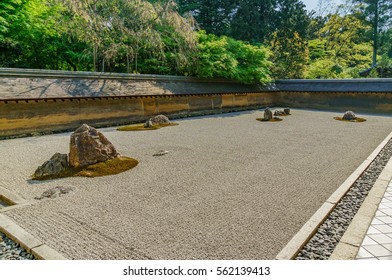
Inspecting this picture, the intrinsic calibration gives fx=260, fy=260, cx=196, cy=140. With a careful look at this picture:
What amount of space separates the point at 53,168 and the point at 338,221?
5.66 m

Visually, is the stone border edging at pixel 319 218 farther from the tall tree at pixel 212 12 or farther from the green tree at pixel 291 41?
the tall tree at pixel 212 12

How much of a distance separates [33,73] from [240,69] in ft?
42.0

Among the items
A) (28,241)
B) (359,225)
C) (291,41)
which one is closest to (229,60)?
(291,41)

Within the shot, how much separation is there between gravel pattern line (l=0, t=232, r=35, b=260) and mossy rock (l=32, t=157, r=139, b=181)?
243cm

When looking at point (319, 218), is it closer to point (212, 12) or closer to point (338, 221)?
point (338, 221)

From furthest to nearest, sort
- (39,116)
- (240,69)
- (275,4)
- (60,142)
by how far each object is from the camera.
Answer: (275,4) < (240,69) < (39,116) < (60,142)

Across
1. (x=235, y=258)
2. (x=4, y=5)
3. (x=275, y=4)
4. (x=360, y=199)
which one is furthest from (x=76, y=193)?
(x=275, y=4)

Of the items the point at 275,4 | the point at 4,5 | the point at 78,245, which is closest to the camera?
the point at 78,245

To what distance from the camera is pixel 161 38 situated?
16.8 metres

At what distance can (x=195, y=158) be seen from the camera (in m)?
7.20

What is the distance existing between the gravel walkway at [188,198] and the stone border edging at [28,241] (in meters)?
0.10

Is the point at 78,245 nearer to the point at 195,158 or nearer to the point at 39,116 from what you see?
the point at 195,158

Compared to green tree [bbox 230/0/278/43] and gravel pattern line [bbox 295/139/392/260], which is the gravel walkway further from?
green tree [bbox 230/0/278/43]

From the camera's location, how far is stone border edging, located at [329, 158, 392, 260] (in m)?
3.01
